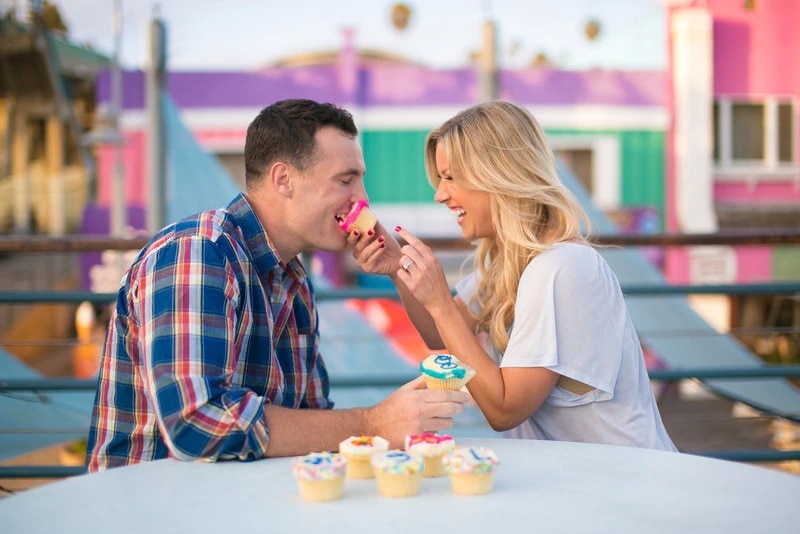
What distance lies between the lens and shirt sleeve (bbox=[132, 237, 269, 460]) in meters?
1.56

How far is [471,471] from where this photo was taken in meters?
1.33

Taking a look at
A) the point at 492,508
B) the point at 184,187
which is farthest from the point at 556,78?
the point at 492,508

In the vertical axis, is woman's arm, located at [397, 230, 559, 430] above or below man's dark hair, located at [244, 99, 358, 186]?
below

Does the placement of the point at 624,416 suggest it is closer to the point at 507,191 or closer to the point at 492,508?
the point at 507,191

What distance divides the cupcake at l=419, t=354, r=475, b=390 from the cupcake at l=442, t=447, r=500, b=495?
26 centimetres

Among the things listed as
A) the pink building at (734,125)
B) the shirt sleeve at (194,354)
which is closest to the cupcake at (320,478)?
the shirt sleeve at (194,354)

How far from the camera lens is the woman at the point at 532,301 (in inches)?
72.2

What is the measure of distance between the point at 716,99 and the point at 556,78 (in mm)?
2394

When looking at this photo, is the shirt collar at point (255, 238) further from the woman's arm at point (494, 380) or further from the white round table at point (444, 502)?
the white round table at point (444, 502)

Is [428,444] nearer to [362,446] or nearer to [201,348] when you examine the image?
[362,446]

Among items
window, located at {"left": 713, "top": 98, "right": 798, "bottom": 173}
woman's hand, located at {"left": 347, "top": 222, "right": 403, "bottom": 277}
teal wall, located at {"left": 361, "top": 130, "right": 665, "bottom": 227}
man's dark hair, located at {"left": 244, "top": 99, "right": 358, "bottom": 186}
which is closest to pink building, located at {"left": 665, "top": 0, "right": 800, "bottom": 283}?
window, located at {"left": 713, "top": 98, "right": 798, "bottom": 173}

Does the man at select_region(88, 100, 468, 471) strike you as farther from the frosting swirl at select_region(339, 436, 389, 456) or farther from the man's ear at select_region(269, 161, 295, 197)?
the frosting swirl at select_region(339, 436, 389, 456)

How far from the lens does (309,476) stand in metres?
1.31

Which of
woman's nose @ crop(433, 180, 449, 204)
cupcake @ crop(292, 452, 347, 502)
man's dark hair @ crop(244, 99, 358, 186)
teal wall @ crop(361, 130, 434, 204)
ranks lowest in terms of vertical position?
cupcake @ crop(292, 452, 347, 502)
